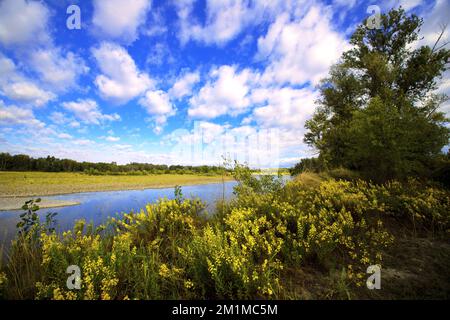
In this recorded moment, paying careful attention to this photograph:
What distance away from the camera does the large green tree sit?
873 centimetres

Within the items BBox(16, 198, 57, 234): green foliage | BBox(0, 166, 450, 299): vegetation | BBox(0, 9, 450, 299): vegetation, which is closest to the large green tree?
BBox(0, 9, 450, 299): vegetation

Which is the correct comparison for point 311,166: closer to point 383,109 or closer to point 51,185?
point 383,109

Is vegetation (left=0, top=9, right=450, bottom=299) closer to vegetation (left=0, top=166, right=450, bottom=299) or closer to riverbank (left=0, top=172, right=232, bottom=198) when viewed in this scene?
vegetation (left=0, top=166, right=450, bottom=299)

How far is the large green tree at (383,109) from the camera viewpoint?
8.73m

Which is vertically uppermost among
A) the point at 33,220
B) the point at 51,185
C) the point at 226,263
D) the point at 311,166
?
the point at 311,166

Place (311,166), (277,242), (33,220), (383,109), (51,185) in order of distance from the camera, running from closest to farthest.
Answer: (277,242) < (33,220) < (383,109) < (311,166) < (51,185)

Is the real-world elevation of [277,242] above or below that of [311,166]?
below

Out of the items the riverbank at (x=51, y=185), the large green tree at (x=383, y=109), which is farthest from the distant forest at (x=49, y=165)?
the large green tree at (x=383, y=109)

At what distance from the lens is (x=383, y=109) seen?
9.30 metres

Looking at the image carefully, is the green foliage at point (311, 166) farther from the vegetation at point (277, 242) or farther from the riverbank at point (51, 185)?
the riverbank at point (51, 185)

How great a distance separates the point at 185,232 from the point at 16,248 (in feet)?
10.6

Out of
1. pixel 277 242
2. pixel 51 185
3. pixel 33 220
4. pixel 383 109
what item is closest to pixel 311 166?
pixel 383 109
